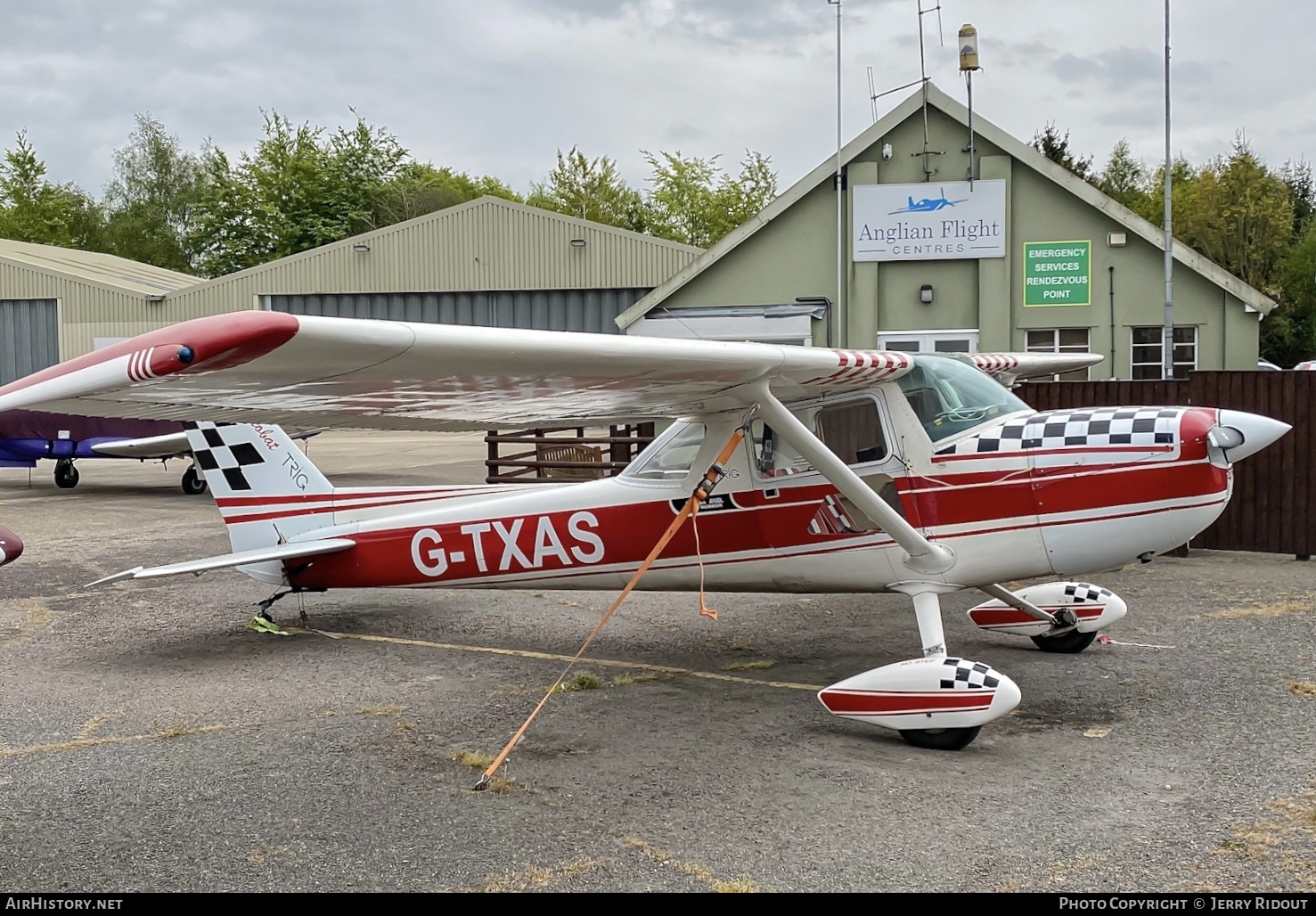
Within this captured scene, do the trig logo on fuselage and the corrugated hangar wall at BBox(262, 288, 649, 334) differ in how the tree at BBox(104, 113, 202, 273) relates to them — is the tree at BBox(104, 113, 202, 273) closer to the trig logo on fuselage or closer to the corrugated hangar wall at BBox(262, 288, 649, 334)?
the corrugated hangar wall at BBox(262, 288, 649, 334)

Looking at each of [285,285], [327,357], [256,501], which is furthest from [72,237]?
[327,357]

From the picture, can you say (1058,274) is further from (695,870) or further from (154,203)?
(154,203)

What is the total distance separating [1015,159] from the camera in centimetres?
2133

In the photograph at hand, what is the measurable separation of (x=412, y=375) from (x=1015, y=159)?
1915 centimetres

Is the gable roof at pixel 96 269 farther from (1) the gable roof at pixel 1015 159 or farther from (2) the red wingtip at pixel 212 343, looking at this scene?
(2) the red wingtip at pixel 212 343

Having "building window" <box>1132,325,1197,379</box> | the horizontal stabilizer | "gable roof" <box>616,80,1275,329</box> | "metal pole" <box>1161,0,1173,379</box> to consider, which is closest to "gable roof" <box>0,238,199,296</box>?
"gable roof" <box>616,80,1275,329</box>

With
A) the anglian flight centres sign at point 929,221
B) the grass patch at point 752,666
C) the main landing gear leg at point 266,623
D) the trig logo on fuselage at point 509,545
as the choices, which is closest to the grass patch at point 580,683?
the trig logo on fuselage at point 509,545

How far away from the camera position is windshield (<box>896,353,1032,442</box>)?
670 centimetres

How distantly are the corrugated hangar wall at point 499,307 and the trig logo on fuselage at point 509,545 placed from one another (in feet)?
83.0

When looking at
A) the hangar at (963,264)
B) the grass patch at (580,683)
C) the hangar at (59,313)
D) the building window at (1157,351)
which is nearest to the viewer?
the grass patch at (580,683)

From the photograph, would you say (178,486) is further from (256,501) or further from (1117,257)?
(1117,257)

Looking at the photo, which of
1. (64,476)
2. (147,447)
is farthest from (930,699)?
(64,476)

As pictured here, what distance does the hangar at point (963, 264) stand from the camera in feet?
67.6

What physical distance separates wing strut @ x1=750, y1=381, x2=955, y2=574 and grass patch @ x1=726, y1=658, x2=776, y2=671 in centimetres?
146
